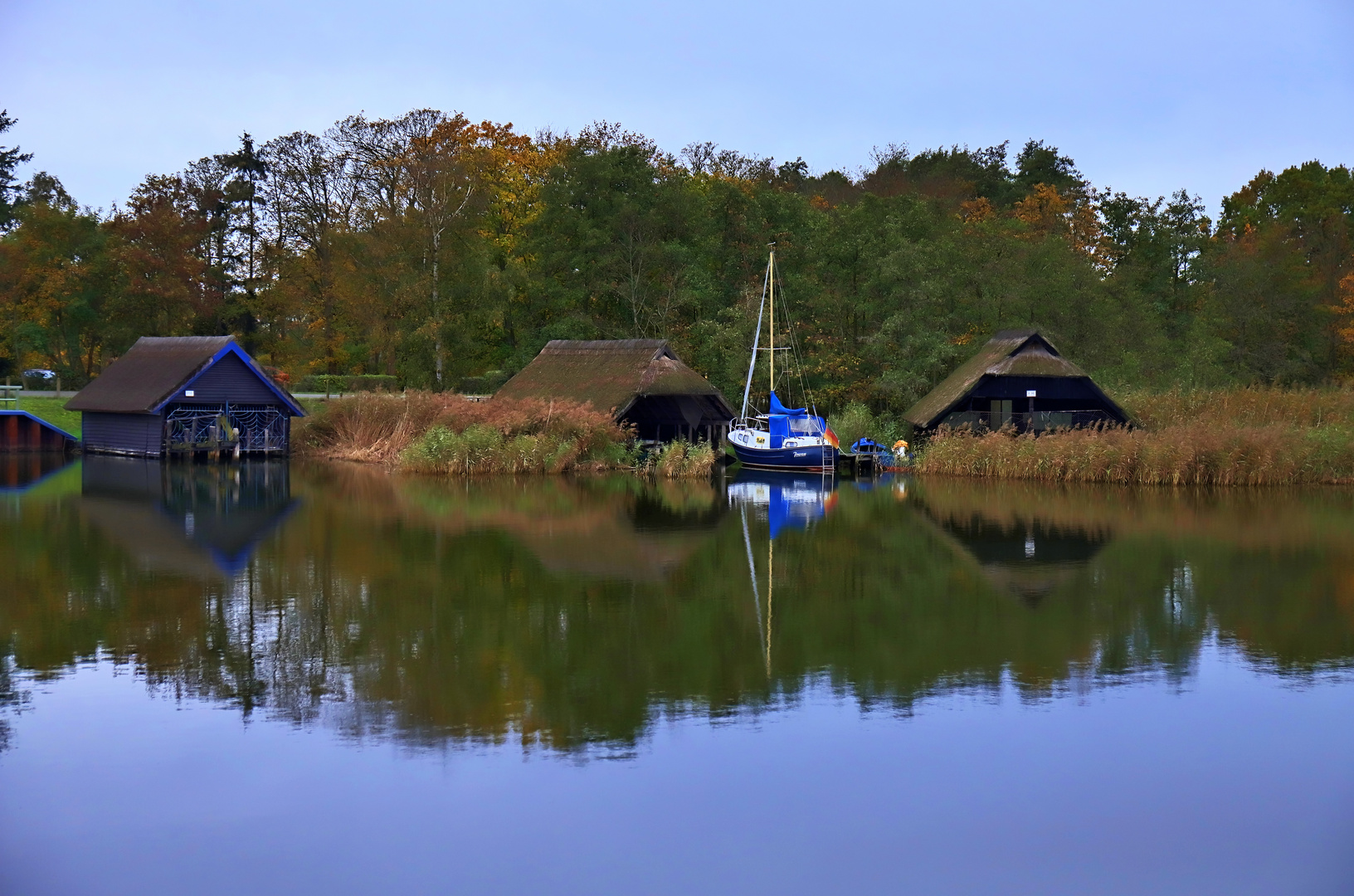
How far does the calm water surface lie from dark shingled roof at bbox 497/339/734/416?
55.4 ft

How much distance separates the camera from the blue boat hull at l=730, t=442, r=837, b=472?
35750 mm

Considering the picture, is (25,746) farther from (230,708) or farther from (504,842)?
(504,842)

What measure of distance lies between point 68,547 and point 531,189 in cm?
3617

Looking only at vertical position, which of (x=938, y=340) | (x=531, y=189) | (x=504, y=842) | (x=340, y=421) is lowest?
(x=504, y=842)

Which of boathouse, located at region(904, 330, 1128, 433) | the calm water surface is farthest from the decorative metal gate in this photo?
boathouse, located at region(904, 330, 1128, 433)

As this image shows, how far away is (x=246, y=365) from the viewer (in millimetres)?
39938

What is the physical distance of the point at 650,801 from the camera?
29.0 feet

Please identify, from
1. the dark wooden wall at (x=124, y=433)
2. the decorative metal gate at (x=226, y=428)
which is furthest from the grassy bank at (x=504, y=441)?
the dark wooden wall at (x=124, y=433)

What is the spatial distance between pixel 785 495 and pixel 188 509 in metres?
13.4

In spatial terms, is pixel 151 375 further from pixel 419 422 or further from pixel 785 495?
pixel 785 495

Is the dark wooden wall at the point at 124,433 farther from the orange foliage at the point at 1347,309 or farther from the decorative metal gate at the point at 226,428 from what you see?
the orange foliage at the point at 1347,309

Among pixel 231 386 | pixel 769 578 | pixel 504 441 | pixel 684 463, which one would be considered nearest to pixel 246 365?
pixel 231 386

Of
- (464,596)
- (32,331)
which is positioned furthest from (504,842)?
(32,331)

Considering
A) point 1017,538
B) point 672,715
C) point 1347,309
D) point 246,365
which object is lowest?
point 672,715
